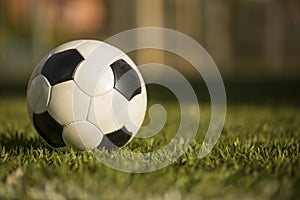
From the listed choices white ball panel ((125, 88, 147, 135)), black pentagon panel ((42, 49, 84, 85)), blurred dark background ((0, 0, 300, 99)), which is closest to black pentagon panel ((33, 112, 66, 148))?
black pentagon panel ((42, 49, 84, 85))

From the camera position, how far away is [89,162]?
9.60 feet

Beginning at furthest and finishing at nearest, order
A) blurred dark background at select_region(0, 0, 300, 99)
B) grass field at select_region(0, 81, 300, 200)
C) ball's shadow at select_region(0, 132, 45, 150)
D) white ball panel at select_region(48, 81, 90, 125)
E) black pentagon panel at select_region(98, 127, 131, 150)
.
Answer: blurred dark background at select_region(0, 0, 300, 99) < ball's shadow at select_region(0, 132, 45, 150) < black pentagon panel at select_region(98, 127, 131, 150) < white ball panel at select_region(48, 81, 90, 125) < grass field at select_region(0, 81, 300, 200)

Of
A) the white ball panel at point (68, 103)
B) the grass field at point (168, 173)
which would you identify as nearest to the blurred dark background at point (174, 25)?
the grass field at point (168, 173)

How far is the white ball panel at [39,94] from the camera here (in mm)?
3217

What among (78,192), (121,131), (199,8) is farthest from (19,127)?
(199,8)

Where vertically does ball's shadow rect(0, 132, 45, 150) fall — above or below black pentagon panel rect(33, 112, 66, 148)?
below

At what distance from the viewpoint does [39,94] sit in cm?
327

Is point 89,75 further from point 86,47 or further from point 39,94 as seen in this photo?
point 39,94

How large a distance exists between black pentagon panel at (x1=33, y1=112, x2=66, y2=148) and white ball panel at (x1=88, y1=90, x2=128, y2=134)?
220 millimetres

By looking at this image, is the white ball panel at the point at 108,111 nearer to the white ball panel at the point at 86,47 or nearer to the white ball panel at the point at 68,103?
the white ball panel at the point at 68,103

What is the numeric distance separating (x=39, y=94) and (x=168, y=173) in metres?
1.02

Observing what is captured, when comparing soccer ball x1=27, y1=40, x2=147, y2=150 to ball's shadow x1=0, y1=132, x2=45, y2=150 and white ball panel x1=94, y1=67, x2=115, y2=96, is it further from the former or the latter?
ball's shadow x1=0, y1=132, x2=45, y2=150

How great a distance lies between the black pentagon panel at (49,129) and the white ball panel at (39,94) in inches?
1.7

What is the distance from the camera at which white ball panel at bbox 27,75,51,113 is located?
3.22 m
